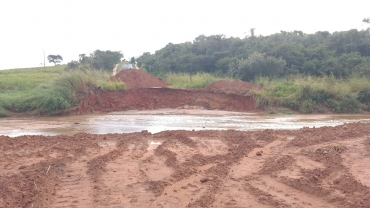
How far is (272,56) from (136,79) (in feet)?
44.5

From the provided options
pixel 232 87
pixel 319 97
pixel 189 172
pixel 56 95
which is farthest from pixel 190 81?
pixel 189 172

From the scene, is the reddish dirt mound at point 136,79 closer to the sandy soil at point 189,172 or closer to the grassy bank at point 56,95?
the grassy bank at point 56,95

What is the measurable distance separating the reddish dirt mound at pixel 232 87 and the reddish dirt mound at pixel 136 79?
201 inches

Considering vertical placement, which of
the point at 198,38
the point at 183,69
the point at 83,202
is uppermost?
the point at 198,38

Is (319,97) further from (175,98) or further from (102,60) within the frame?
(102,60)

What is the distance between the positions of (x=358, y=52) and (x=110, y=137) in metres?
31.9

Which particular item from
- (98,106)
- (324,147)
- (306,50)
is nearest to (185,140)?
(324,147)

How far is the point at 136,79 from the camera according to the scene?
99.8 feet

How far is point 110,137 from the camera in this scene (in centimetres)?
1173

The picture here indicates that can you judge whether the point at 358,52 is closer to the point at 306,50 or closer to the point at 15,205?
the point at 306,50

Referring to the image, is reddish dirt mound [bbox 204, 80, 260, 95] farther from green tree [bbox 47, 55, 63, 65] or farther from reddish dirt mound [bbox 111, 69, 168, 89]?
green tree [bbox 47, 55, 63, 65]

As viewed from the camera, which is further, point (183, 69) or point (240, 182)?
point (183, 69)

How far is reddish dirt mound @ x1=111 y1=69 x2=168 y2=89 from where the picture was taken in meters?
29.4

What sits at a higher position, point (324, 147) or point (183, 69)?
point (183, 69)
